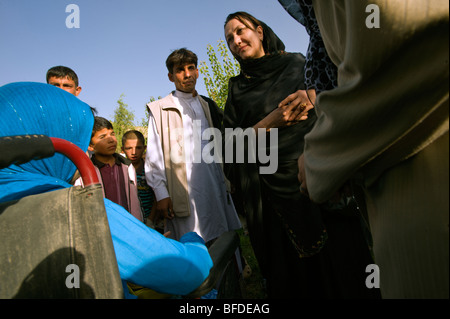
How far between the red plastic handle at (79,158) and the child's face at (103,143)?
240cm

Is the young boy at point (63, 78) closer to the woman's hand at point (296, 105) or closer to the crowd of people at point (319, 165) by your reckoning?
the crowd of people at point (319, 165)

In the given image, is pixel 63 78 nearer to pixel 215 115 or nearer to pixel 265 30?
pixel 215 115

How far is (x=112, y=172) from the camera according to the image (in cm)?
295

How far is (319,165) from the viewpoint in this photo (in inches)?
25.9

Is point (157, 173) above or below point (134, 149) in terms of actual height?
below

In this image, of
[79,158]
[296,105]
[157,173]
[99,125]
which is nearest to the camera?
[79,158]

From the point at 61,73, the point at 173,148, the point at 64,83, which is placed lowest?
the point at 173,148

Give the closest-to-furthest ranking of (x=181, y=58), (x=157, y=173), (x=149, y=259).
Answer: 1. (x=149, y=259)
2. (x=157, y=173)
3. (x=181, y=58)

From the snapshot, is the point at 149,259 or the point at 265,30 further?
the point at 265,30

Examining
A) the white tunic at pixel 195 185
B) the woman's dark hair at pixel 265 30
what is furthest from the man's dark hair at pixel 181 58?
the woman's dark hair at pixel 265 30

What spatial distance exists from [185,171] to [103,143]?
981 millimetres

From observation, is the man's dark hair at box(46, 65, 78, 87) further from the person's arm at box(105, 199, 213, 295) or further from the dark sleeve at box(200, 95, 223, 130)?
the person's arm at box(105, 199, 213, 295)

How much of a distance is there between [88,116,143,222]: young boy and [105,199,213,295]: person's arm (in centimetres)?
197

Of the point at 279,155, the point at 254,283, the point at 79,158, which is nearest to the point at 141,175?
the point at 254,283
